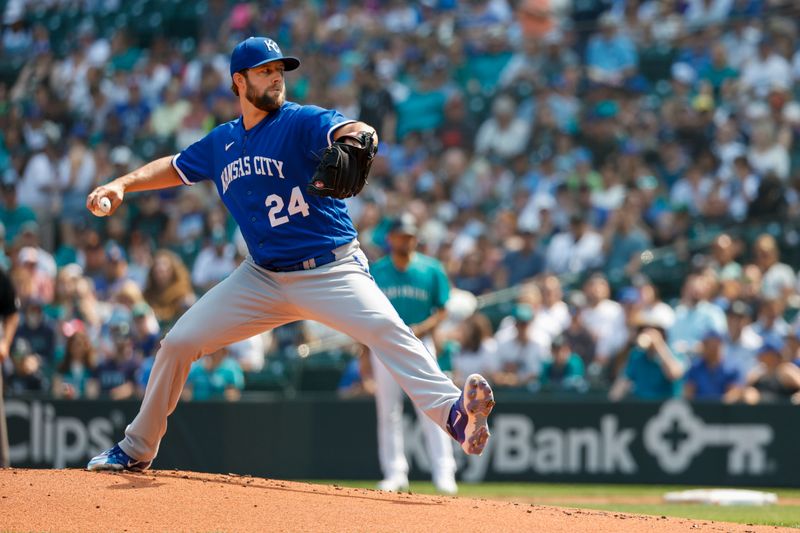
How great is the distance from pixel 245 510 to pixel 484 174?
1043 centimetres

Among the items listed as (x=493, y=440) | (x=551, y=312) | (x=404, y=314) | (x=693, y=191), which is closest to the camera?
(x=404, y=314)

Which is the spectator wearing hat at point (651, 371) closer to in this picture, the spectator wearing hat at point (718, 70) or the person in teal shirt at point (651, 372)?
the person in teal shirt at point (651, 372)

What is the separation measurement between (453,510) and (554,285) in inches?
289

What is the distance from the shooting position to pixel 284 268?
6.32m

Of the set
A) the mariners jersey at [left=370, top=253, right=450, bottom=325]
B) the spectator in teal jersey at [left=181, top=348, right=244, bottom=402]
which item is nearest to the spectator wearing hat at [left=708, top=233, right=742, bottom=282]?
the mariners jersey at [left=370, top=253, right=450, bottom=325]

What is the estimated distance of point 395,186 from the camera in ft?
52.8

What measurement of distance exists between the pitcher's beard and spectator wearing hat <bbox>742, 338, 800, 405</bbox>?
6.55 meters

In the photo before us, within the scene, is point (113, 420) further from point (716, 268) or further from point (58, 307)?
point (716, 268)

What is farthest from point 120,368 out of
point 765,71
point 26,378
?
point 765,71

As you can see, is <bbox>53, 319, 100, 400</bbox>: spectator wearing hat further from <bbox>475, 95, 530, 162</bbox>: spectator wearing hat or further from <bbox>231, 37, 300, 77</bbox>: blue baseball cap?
<bbox>231, 37, 300, 77</bbox>: blue baseball cap

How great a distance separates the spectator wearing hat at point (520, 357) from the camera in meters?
12.2

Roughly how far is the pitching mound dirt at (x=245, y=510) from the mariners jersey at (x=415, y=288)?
→ 325 centimetres

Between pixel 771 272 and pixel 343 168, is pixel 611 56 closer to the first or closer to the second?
pixel 771 272

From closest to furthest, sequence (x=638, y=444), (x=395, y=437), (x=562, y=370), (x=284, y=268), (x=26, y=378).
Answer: (x=284, y=268), (x=395, y=437), (x=638, y=444), (x=562, y=370), (x=26, y=378)
